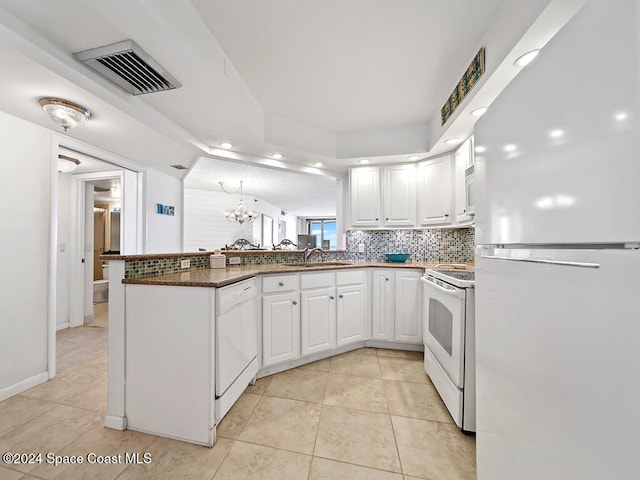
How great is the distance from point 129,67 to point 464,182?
2.78 m

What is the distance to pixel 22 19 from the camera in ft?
3.96

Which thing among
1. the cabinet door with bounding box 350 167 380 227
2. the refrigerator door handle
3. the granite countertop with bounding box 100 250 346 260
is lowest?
the granite countertop with bounding box 100 250 346 260

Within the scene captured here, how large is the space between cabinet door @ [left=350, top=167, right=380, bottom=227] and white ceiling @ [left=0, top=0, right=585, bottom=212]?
1.86ft

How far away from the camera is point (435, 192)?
9.55 feet

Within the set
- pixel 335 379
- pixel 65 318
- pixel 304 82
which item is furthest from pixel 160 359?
pixel 65 318

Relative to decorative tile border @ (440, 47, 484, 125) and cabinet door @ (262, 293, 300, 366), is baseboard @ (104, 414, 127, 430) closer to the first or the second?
cabinet door @ (262, 293, 300, 366)

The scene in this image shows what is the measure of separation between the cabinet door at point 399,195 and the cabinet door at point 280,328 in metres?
1.63

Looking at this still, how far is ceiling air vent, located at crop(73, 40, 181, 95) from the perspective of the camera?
1.37m

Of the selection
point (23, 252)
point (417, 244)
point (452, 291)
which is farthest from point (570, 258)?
point (23, 252)

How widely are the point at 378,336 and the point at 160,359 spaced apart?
6.76 feet

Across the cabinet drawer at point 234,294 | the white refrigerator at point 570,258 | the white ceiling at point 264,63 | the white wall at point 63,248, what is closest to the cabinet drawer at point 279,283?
the cabinet drawer at point 234,294

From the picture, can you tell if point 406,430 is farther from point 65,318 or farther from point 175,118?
point 65,318

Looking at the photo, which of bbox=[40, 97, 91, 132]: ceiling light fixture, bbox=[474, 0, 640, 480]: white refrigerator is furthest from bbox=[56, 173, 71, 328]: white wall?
bbox=[474, 0, 640, 480]: white refrigerator

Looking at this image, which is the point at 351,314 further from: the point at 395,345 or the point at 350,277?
the point at 395,345
